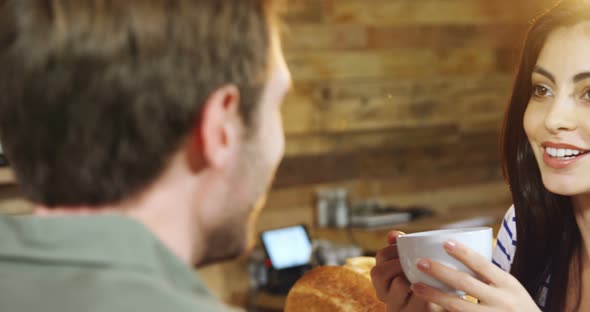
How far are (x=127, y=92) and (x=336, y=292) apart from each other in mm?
823

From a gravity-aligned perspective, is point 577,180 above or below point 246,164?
below

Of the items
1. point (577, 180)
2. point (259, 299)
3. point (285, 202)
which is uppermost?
point (577, 180)

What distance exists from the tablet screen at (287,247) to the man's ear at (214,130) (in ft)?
9.68

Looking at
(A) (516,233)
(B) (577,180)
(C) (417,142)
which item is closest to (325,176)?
(C) (417,142)

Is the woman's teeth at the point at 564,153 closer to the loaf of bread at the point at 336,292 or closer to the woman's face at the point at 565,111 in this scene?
the woman's face at the point at 565,111

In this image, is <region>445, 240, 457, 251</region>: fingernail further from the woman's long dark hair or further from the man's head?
the woman's long dark hair

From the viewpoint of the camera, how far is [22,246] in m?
0.77

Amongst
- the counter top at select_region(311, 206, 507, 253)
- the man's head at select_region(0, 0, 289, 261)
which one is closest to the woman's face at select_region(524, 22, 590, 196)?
the man's head at select_region(0, 0, 289, 261)

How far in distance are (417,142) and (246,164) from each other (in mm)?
3813

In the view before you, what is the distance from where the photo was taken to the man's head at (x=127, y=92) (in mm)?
813

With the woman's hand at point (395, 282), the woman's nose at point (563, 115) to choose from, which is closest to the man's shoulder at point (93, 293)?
the woman's hand at point (395, 282)

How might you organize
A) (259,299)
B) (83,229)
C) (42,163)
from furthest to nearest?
(259,299)
(42,163)
(83,229)

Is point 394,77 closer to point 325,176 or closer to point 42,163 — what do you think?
point 325,176

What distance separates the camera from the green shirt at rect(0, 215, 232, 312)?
0.72 metres
